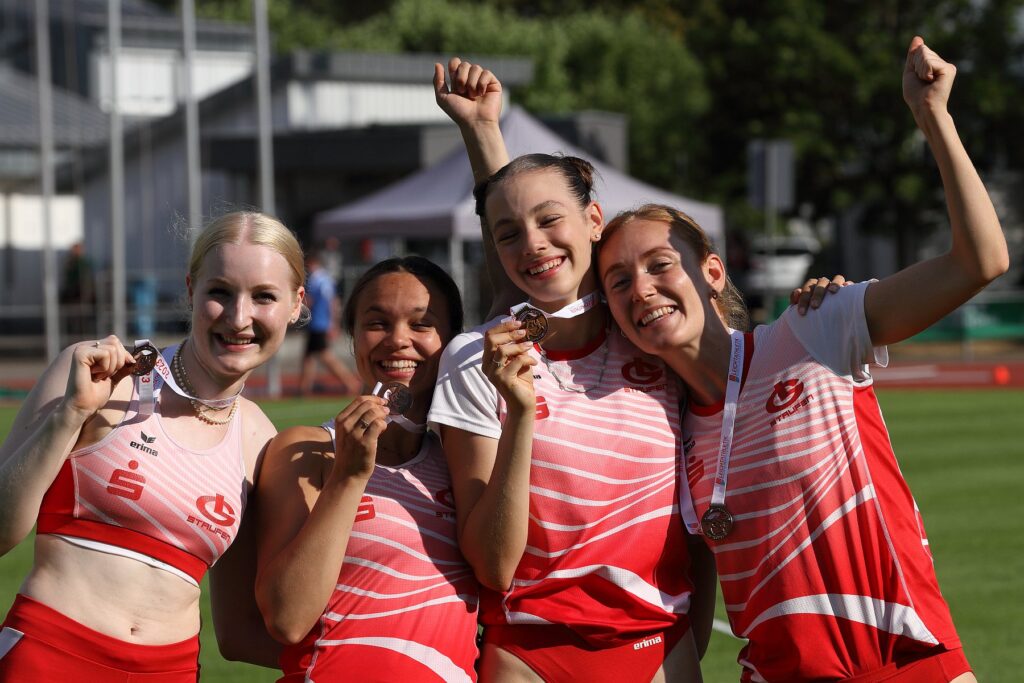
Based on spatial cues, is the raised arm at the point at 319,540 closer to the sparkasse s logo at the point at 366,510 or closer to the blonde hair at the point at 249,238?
the sparkasse s logo at the point at 366,510

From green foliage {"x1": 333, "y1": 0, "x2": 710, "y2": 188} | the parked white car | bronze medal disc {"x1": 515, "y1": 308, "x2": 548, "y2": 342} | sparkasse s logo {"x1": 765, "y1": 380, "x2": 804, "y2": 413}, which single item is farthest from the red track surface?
bronze medal disc {"x1": 515, "y1": 308, "x2": 548, "y2": 342}

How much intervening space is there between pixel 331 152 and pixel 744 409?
27.2m

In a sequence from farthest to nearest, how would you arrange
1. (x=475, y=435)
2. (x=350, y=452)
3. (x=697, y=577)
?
1. (x=697, y=577)
2. (x=475, y=435)
3. (x=350, y=452)

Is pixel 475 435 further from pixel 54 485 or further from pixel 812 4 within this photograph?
pixel 812 4

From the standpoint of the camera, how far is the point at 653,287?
3.60 meters

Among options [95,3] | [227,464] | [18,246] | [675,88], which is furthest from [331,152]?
[227,464]

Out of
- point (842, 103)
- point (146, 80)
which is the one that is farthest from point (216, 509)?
point (146, 80)

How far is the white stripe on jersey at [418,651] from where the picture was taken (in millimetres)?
3338

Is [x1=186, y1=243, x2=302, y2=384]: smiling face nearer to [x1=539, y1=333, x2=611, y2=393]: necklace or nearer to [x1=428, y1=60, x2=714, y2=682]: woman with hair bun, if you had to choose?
[x1=428, y1=60, x2=714, y2=682]: woman with hair bun

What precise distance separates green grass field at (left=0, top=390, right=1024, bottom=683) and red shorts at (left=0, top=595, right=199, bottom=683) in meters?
3.18

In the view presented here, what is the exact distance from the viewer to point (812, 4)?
28.1m

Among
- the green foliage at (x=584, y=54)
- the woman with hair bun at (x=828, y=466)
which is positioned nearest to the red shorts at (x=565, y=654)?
the woman with hair bun at (x=828, y=466)

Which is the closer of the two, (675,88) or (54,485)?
(54,485)

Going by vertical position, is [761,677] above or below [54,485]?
below
